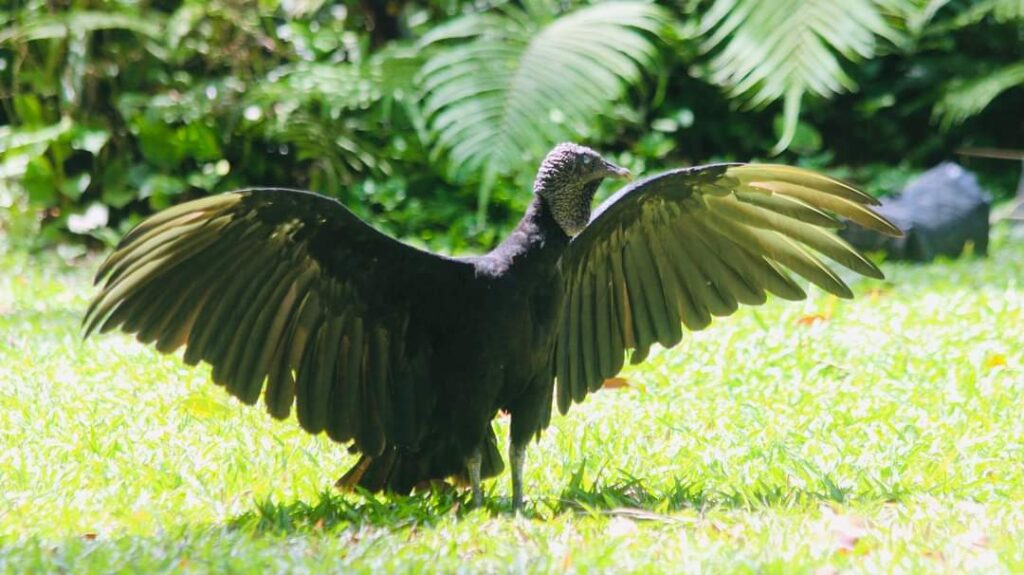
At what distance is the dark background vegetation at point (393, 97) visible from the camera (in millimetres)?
6578

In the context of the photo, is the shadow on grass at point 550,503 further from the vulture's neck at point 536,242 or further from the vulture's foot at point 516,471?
the vulture's neck at point 536,242

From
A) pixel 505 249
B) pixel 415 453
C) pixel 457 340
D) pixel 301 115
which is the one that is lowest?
pixel 415 453

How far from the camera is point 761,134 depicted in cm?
806

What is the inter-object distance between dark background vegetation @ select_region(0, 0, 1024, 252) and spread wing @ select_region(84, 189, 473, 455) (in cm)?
314

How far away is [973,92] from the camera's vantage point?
297 inches

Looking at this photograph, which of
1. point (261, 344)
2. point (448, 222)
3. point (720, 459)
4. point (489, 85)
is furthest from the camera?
point (448, 222)

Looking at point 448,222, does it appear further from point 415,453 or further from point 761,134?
point 415,453

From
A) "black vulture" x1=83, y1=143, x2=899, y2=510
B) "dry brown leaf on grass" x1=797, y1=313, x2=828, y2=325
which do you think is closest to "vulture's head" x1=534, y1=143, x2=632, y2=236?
"black vulture" x1=83, y1=143, x2=899, y2=510

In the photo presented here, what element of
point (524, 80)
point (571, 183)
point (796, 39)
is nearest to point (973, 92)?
point (796, 39)

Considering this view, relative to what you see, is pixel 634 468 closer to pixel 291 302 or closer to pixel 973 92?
pixel 291 302

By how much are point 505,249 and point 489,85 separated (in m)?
3.56

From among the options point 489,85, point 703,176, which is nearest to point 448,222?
point 489,85

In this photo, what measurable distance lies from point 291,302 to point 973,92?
537cm

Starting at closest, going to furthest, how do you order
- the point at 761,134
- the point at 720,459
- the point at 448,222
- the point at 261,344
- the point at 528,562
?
the point at 528,562 → the point at 261,344 → the point at 720,459 → the point at 448,222 → the point at 761,134
